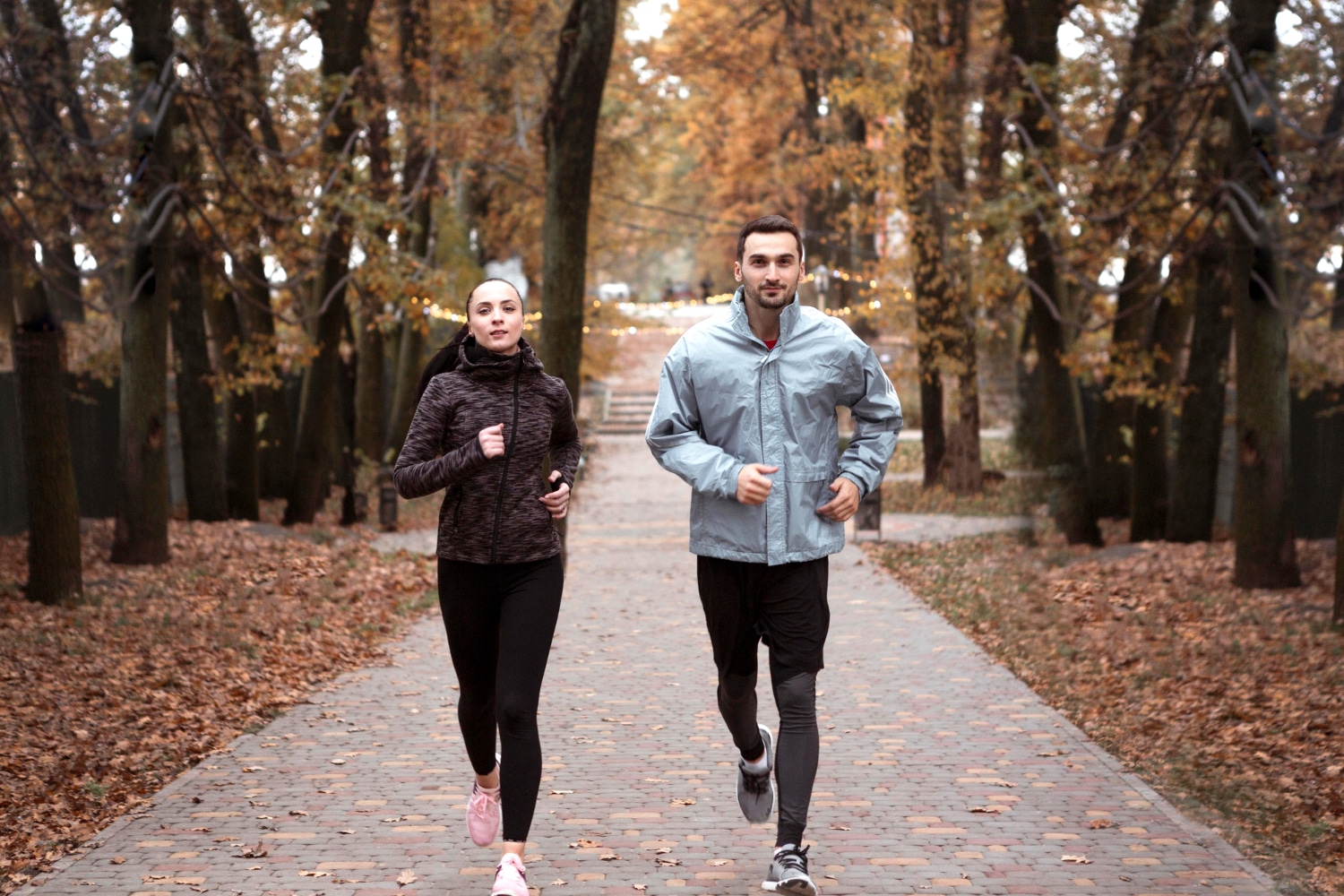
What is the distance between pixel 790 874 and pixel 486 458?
1.69 meters

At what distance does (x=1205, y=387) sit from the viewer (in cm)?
1573

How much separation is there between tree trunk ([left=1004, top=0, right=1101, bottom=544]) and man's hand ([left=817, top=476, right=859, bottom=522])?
1187cm

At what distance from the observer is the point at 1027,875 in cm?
542

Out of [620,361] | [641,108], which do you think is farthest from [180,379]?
[620,361]

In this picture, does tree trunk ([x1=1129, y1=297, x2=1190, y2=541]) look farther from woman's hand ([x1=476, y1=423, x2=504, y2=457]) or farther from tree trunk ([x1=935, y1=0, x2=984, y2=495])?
woman's hand ([x1=476, y1=423, x2=504, y2=457])

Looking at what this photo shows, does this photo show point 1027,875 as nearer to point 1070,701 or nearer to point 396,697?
point 1070,701

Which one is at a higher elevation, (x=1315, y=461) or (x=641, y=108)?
(x=641, y=108)

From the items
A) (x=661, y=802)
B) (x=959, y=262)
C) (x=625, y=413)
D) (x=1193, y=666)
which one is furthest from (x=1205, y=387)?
(x=625, y=413)

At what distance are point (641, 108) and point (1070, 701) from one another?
88.3ft

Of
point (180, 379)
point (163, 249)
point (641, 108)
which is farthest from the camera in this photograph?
point (641, 108)

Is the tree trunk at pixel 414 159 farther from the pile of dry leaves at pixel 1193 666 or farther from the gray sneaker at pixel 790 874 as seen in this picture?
the gray sneaker at pixel 790 874

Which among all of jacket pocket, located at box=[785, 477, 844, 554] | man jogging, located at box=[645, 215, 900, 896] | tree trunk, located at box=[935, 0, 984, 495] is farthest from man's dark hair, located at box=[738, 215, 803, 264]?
tree trunk, located at box=[935, 0, 984, 495]

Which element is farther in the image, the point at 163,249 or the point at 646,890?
the point at 163,249

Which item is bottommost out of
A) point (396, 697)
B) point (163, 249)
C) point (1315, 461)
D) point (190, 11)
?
point (396, 697)
